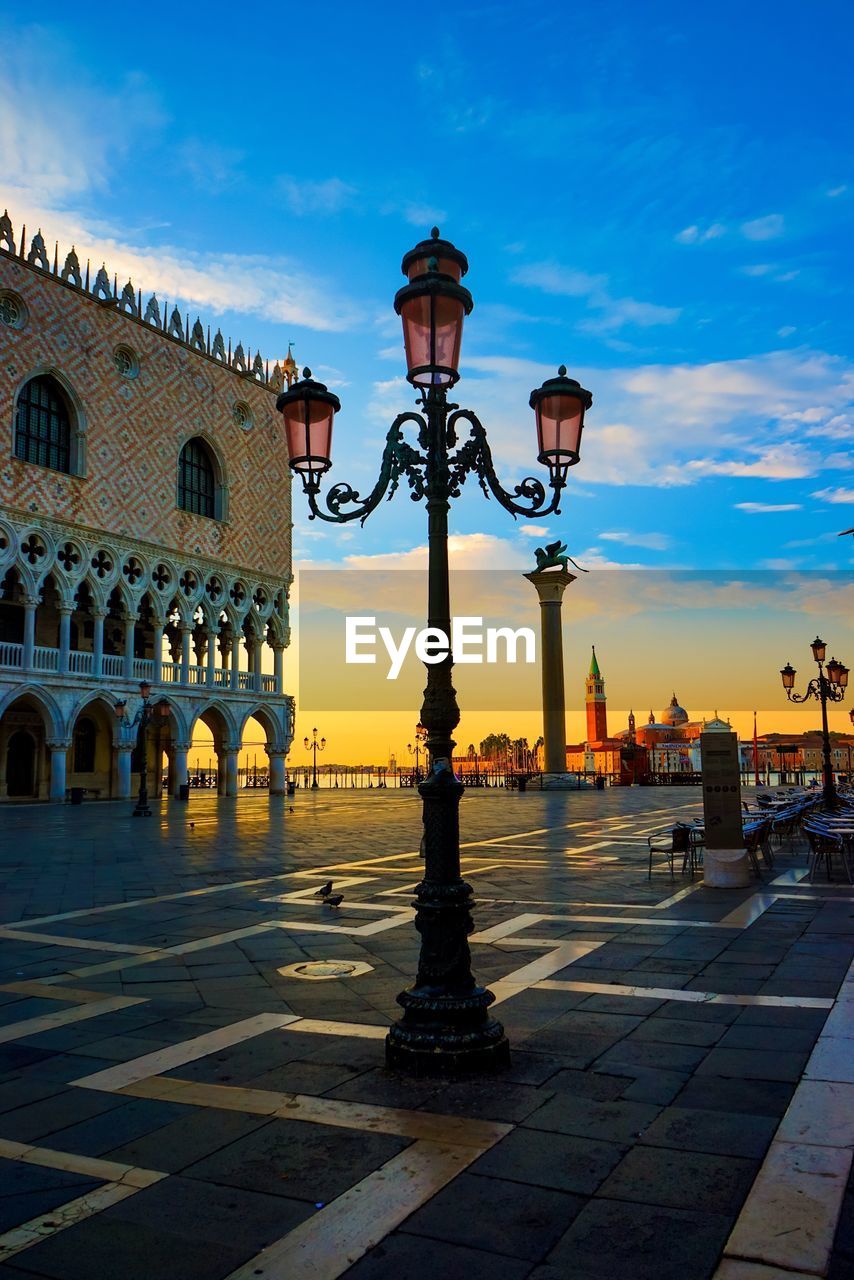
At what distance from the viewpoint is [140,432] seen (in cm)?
3547

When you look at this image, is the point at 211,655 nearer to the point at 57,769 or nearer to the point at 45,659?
the point at 45,659

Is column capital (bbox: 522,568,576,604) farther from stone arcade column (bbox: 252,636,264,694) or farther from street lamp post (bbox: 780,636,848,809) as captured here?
street lamp post (bbox: 780,636,848,809)

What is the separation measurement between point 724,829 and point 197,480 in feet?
107

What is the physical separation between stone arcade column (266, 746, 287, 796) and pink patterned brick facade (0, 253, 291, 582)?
7554mm

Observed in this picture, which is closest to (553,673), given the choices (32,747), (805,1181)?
(32,747)

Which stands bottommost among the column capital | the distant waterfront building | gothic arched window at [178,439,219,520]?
the distant waterfront building

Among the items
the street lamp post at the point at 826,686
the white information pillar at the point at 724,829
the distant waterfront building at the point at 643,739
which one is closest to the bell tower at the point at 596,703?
the distant waterfront building at the point at 643,739

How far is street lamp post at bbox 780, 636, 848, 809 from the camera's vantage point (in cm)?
1936

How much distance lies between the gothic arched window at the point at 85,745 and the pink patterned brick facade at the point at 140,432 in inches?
291

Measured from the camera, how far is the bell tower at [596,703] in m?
143

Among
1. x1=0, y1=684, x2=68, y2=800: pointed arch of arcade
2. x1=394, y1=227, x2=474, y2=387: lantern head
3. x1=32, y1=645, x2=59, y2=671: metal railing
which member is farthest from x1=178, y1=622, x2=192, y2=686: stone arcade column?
x1=394, y1=227, x2=474, y2=387: lantern head

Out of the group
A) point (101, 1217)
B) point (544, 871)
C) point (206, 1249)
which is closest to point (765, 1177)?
point (206, 1249)

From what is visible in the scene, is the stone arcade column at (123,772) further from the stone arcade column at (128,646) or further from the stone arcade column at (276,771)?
the stone arcade column at (276,771)

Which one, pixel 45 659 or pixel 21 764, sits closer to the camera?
pixel 45 659
